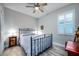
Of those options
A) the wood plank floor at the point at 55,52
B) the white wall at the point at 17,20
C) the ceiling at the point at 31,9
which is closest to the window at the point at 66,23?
the ceiling at the point at 31,9

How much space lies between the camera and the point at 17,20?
7.54 feet

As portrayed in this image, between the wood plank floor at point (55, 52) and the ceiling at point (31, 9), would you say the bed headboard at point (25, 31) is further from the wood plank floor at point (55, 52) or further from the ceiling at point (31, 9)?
the wood plank floor at point (55, 52)

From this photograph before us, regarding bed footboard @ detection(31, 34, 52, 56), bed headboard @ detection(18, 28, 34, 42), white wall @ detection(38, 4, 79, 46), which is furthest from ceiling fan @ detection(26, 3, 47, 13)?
bed footboard @ detection(31, 34, 52, 56)

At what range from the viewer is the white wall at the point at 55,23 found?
2205 mm

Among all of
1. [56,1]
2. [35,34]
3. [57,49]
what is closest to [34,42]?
[35,34]

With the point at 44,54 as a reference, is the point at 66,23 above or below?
above

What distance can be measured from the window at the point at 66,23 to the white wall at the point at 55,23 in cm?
8

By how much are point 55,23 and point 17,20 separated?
761mm

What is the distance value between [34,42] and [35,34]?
166 millimetres

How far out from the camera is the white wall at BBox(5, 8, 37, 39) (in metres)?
2.25

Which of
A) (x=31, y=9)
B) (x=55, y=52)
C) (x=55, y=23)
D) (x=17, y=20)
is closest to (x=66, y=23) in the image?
(x=55, y=23)

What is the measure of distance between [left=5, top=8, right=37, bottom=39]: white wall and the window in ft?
1.66

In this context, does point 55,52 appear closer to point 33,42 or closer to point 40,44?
point 40,44

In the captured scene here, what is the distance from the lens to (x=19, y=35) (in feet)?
7.56
